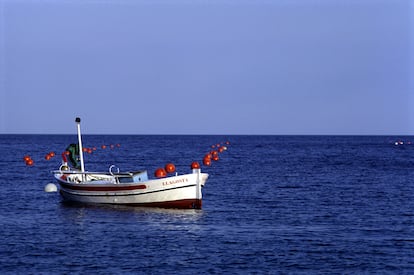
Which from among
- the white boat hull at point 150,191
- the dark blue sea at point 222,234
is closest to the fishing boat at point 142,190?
the white boat hull at point 150,191

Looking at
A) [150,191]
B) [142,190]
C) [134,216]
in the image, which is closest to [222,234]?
[134,216]

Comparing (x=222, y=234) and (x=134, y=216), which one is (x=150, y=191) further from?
(x=222, y=234)

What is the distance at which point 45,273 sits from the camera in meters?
29.6

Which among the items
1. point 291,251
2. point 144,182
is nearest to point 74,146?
point 144,182

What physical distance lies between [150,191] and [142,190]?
21.3 inches

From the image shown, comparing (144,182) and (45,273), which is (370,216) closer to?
(144,182)

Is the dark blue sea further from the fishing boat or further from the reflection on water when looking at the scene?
the fishing boat

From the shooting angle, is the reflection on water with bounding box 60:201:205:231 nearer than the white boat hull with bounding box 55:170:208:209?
Yes

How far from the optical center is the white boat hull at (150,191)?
155ft

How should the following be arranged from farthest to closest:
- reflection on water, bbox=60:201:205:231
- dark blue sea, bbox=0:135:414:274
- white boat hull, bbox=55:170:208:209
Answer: white boat hull, bbox=55:170:208:209, reflection on water, bbox=60:201:205:231, dark blue sea, bbox=0:135:414:274

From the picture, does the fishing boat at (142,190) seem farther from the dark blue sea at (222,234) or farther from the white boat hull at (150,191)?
the dark blue sea at (222,234)

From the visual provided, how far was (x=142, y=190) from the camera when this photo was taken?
48.1 metres

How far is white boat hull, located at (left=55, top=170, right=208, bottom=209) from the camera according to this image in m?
47.1

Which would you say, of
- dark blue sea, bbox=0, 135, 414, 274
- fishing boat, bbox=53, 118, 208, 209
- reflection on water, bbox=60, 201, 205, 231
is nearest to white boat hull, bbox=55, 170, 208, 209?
fishing boat, bbox=53, 118, 208, 209
